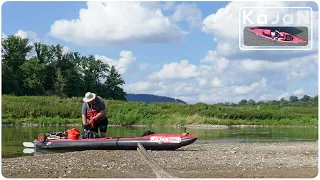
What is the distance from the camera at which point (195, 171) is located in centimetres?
785

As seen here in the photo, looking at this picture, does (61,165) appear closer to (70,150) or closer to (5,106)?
(70,150)

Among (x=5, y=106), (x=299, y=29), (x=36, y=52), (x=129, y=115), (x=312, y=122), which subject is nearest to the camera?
(x=299, y=29)

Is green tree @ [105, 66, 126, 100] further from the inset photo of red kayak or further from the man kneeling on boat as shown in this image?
the inset photo of red kayak

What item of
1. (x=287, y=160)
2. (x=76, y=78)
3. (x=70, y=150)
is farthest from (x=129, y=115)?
(x=287, y=160)

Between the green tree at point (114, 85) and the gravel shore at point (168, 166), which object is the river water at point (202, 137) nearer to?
the gravel shore at point (168, 166)

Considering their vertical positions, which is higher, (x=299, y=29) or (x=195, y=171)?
(x=299, y=29)

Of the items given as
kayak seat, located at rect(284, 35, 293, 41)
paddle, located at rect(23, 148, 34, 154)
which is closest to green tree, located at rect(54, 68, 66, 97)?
paddle, located at rect(23, 148, 34, 154)

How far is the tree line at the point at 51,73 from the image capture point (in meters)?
31.5

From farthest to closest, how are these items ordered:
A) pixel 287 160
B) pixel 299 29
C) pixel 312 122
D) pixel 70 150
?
Result: pixel 312 122, pixel 70 150, pixel 287 160, pixel 299 29

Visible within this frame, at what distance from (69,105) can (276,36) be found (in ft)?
90.5

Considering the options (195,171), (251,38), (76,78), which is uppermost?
(76,78)

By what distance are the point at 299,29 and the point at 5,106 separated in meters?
25.2

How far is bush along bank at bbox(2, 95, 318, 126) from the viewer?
30.0 meters

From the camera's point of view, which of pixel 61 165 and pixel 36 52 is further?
pixel 36 52
